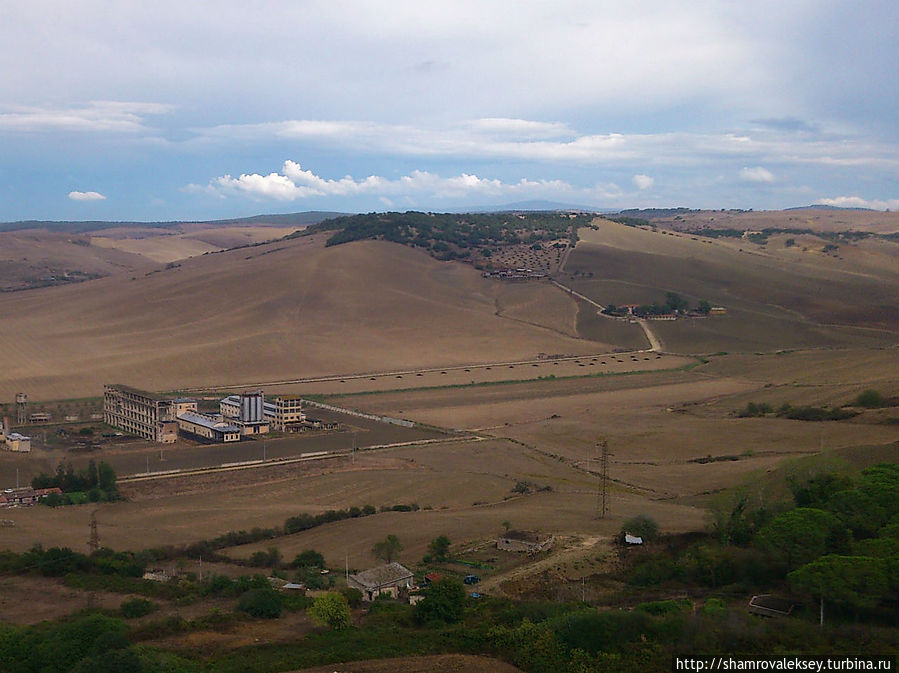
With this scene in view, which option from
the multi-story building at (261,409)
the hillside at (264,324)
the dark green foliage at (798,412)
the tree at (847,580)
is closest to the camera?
the tree at (847,580)

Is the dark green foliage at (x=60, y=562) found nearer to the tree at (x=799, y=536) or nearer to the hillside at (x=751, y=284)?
the tree at (x=799, y=536)

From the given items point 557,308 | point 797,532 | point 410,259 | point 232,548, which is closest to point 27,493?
point 232,548

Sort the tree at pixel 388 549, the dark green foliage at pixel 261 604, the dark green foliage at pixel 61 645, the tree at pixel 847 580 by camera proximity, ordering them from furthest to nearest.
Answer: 1. the tree at pixel 388 549
2. the dark green foliage at pixel 261 604
3. the tree at pixel 847 580
4. the dark green foliage at pixel 61 645

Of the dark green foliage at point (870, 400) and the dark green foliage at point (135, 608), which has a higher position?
the dark green foliage at point (870, 400)

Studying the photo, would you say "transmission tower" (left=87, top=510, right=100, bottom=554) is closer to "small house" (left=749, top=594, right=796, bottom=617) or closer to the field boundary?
the field boundary

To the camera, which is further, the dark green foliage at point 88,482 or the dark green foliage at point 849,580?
the dark green foliage at point 88,482

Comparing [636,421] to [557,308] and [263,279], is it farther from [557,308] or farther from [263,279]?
[263,279]

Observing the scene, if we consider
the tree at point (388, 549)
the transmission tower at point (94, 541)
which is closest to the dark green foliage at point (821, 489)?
the tree at point (388, 549)

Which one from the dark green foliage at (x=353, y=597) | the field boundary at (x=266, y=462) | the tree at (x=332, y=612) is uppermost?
the tree at (x=332, y=612)
